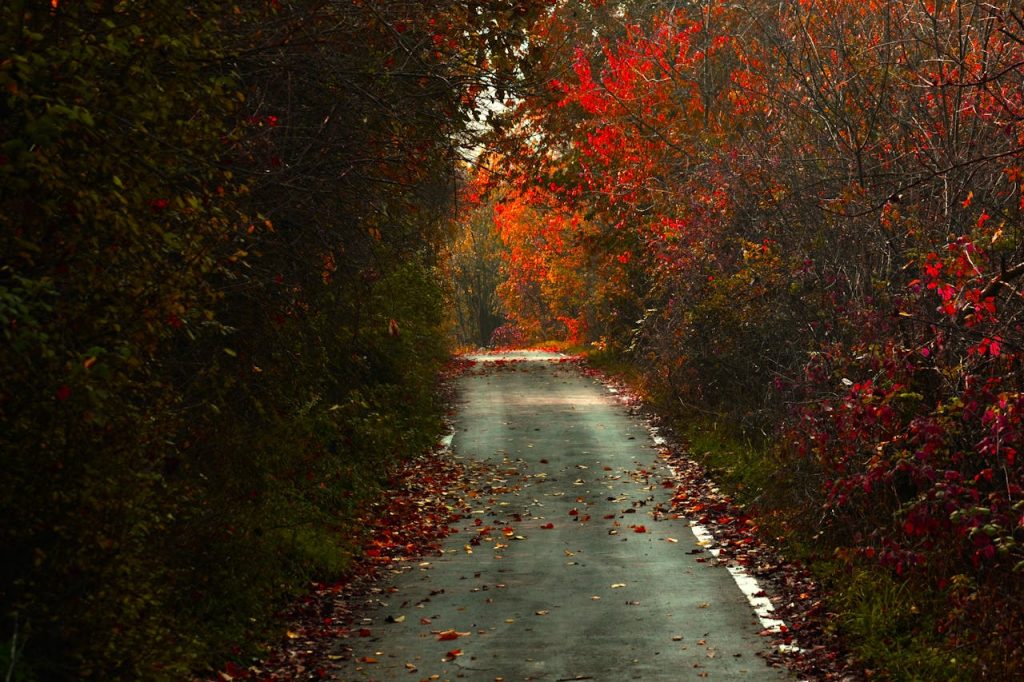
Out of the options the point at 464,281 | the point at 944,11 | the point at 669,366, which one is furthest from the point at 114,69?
the point at 464,281

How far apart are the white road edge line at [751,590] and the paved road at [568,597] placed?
95 mm

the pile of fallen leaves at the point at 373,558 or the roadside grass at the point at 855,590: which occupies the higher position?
the roadside grass at the point at 855,590

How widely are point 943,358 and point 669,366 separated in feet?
38.0

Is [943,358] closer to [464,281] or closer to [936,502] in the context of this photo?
[936,502]

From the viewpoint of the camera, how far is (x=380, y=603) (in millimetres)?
9703

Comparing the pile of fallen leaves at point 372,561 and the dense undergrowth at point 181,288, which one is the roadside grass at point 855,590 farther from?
the dense undergrowth at point 181,288

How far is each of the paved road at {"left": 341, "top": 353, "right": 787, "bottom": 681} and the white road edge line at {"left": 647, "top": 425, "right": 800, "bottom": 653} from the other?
0.10 m

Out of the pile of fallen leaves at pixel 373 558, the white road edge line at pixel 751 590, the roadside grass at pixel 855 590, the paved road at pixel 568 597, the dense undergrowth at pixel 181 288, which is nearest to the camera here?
the dense undergrowth at pixel 181 288

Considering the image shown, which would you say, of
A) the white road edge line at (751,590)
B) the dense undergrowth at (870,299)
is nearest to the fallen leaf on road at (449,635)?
the white road edge line at (751,590)

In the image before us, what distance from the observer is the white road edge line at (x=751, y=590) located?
8469 mm

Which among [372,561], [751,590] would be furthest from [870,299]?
[372,561]

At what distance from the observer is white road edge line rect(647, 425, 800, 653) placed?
847cm

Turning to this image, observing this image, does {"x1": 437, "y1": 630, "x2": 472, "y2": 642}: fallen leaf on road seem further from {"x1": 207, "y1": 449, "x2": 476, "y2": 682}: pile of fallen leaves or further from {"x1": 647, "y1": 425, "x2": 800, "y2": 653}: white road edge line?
{"x1": 647, "y1": 425, "x2": 800, "y2": 653}: white road edge line

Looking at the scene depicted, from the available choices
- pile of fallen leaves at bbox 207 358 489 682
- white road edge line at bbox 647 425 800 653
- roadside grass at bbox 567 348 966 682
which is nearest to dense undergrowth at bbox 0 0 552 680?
pile of fallen leaves at bbox 207 358 489 682
